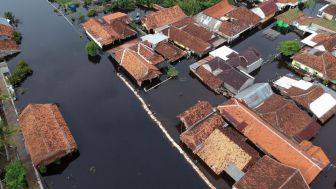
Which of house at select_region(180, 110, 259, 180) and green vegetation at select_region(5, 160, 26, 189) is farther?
house at select_region(180, 110, 259, 180)

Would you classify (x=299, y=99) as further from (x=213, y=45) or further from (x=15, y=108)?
(x=15, y=108)

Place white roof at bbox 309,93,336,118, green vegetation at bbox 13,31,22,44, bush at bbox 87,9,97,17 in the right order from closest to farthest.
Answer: white roof at bbox 309,93,336,118
green vegetation at bbox 13,31,22,44
bush at bbox 87,9,97,17

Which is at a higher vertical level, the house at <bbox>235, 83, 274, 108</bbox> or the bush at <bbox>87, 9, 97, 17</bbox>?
the bush at <bbox>87, 9, 97, 17</bbox>

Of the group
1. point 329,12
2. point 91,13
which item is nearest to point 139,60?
point 91,13

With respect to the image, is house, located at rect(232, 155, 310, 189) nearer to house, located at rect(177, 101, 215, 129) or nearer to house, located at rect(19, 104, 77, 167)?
house, located at rect(177, 101, 215, 129)

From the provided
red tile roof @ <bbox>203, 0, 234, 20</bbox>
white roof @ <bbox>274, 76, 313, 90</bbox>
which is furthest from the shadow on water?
red tile roof @ <bbox>203, 0, 234, 20</bbox>

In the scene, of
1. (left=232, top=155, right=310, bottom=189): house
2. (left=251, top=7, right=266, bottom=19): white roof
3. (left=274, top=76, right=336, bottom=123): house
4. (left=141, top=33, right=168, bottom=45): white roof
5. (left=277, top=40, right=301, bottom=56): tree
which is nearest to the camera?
(left=232, top=155, right=310, bottom=189): house
